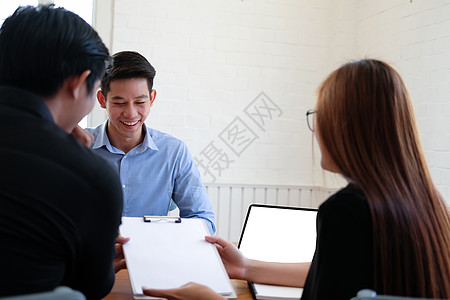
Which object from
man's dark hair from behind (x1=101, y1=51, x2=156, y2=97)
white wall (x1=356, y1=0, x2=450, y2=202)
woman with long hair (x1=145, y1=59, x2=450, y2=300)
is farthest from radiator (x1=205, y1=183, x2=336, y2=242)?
woman with long hair (x1=145, y1=59, x2=450, y2=300)

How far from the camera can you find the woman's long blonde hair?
0.89m

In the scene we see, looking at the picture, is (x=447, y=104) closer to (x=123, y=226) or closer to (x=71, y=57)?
(x=123, y=226)

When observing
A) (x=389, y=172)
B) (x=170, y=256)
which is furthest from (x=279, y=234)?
(x=389, y=172)

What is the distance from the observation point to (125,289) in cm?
130

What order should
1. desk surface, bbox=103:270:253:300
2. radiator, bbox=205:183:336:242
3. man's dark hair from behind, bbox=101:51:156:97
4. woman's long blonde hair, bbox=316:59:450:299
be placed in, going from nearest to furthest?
1. woman's long blonde hair, bbox=316:59:450:299
2. desk surface, bbox=103:270:253:300
3. man's dark hair from behind, bbox=101:51:156:97
4. radiator, bbox=205:183:336:242

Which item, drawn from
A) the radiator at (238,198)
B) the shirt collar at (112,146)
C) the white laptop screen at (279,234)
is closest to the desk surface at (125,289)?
the white laptop screen at (279,234)

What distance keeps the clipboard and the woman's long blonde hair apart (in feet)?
1.36

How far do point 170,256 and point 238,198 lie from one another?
2235 millimetres

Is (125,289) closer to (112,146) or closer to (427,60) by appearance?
(112,146)

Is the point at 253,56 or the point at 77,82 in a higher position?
the point at 253,56

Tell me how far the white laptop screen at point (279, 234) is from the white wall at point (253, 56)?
1799 millimetres

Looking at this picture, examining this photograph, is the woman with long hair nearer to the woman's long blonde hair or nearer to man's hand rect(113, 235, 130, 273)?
the woman's long blonde hair

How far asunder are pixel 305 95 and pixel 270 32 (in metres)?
0.53

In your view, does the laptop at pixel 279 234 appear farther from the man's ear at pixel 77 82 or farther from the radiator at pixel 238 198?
the radiator at pixel 238 198
